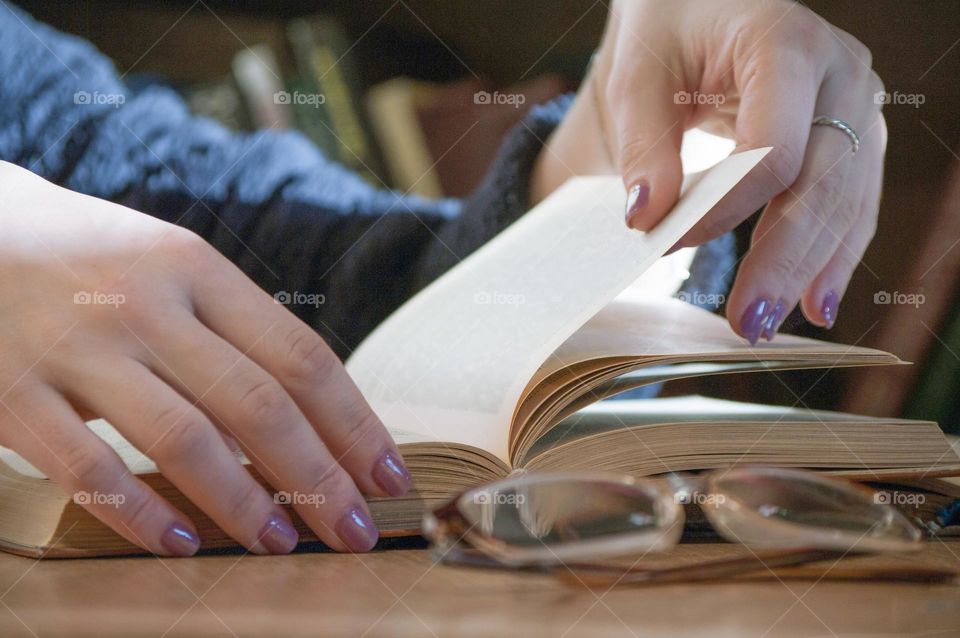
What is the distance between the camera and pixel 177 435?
44cm

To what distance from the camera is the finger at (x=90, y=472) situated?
447 mm

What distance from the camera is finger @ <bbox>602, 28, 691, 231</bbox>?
0.65 metres

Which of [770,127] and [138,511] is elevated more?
[770,127]

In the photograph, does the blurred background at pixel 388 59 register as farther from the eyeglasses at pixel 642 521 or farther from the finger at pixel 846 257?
the eyeglasses at pixel 642 521

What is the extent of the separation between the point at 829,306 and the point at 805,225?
0.12 meters

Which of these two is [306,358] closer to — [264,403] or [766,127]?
[264,403]

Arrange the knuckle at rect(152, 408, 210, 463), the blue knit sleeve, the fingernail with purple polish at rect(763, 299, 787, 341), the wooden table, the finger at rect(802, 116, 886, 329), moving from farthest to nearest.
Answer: the blue knit sleeve → the finger at rect(802, 116, 886, 329) → the fingernail with purple polish at rect(763, 299, 787, 341) → the knuckle at rect(152, 408, 210, 463) → the wooden table

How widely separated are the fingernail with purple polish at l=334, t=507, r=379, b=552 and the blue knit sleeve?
77 cm

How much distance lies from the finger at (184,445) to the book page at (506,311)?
17 cm

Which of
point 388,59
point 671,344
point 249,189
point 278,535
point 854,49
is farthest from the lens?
point 388,59

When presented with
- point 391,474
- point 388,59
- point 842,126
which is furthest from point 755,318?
point 388,59

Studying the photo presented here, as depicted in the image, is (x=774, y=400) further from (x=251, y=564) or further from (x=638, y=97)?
(x=251, y=564)

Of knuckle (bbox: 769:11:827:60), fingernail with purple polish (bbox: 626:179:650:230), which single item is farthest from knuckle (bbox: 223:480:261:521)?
knuckle (bbox: 769:11:827:60)

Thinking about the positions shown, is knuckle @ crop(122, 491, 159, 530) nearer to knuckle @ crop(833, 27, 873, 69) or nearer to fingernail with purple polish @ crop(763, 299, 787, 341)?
fingernail with purple polish @ crop(763, 299, 787, 341)
